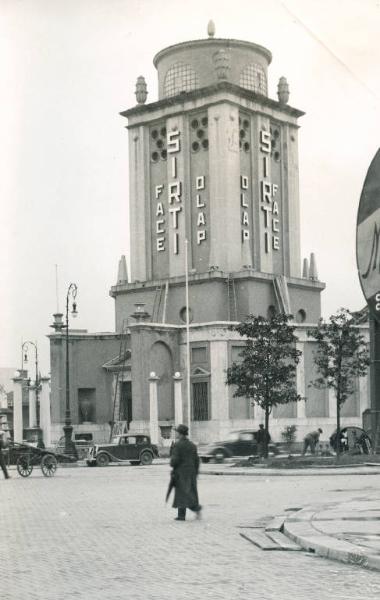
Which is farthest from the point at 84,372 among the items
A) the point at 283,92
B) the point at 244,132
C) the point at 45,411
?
the point at 283,92

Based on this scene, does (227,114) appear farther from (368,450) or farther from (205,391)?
(368,450)

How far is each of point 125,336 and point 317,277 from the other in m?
14.4

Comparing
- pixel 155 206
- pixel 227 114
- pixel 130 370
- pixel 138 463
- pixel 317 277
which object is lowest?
pixel 138 463

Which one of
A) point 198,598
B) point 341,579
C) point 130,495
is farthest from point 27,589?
point 130,495

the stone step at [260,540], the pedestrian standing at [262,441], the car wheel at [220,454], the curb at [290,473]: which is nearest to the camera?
the stone step at [260,540]

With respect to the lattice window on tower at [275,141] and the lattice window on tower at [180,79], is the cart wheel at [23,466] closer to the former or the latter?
the lattice window on tower at [180,79]

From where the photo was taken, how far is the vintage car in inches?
1588

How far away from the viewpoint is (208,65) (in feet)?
224

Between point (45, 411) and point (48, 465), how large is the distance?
3109cm

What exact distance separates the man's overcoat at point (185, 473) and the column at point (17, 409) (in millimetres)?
44707

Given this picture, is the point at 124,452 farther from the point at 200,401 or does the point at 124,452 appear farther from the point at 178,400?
the point at 200,401

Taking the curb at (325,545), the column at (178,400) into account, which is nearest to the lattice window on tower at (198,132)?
the column at (178,400)

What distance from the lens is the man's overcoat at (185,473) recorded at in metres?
15.8

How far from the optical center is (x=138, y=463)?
41.4 metres
